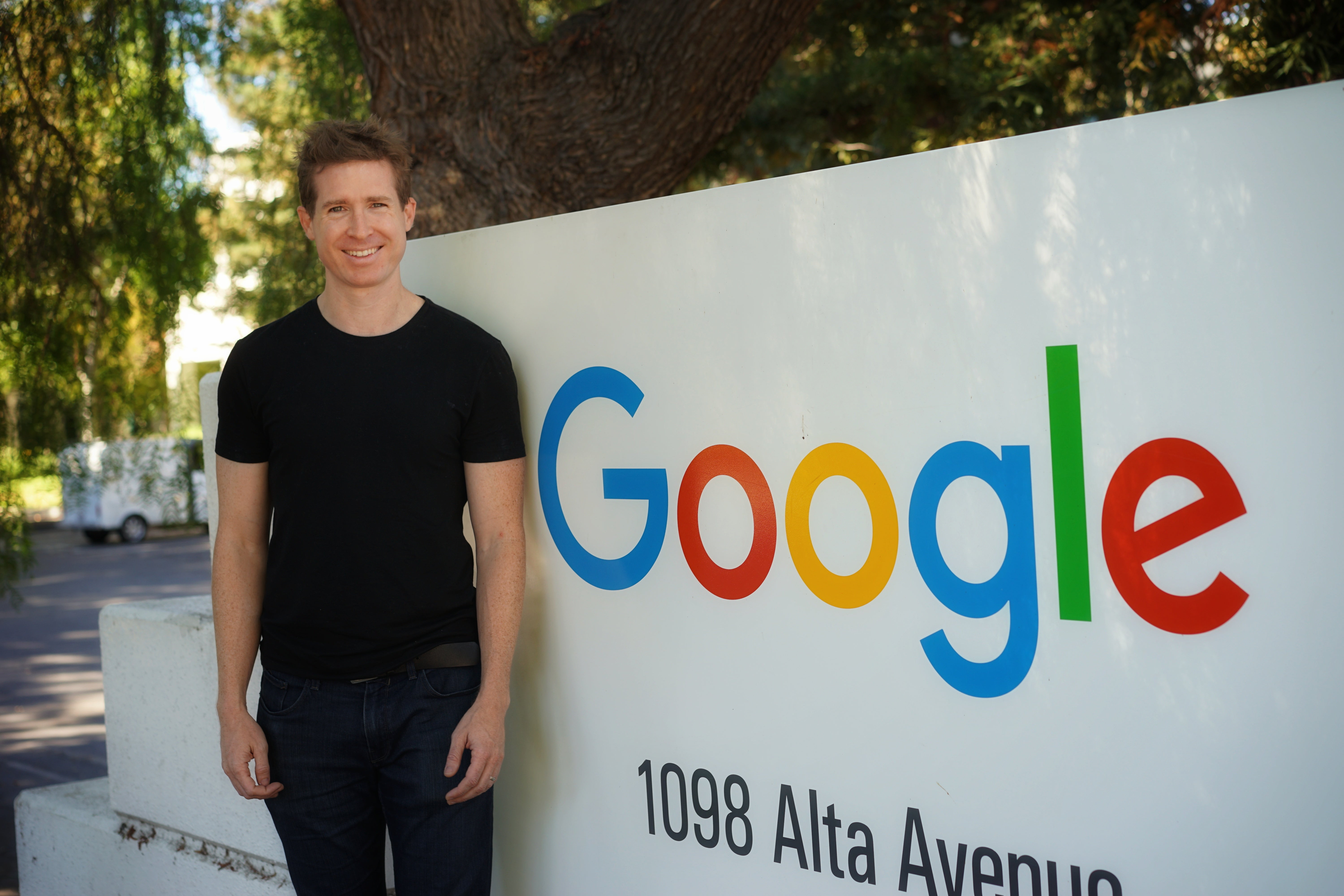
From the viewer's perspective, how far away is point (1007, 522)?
1.82 m

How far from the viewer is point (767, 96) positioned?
→ 21.6 ft

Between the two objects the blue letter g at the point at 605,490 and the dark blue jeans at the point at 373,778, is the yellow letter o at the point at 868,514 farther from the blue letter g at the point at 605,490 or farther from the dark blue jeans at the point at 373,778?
the dark blue jeans at the point at 373,778

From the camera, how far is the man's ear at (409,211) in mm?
2268

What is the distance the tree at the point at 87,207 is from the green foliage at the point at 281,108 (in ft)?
1.68

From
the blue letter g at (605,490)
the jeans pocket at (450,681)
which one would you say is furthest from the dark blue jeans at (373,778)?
the blue letter g at (605,490)

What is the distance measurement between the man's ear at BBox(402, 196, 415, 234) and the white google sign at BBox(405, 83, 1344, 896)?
0.29 metres

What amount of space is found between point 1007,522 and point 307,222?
1.51 m

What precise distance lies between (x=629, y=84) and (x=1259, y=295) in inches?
113

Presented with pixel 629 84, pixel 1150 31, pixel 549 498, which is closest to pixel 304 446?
pixel 549 498

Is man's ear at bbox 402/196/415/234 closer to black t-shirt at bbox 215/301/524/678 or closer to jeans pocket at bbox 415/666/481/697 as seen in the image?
black t-shirt at bbox 215/301/524/678

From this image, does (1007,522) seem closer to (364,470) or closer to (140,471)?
(364,470)

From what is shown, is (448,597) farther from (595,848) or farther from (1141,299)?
(1141,299)

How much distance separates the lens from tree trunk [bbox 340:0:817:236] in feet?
12.9

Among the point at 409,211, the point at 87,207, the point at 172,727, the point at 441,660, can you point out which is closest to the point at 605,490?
the point at 441,660
